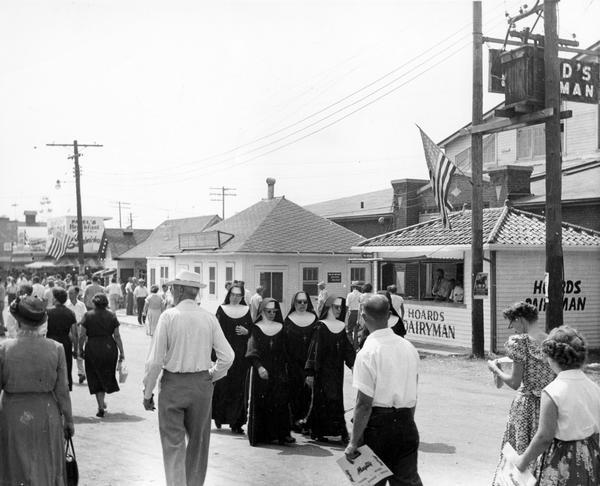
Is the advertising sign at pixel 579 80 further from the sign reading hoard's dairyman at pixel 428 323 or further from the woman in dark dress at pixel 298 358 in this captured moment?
the woman in dark dress at pixel 298 358

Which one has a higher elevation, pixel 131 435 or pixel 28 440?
pixel 28 440

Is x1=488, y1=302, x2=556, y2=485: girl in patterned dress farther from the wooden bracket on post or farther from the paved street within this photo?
the wooden bracket on post

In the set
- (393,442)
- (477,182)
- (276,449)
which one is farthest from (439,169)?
(393,442)

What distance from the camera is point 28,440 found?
212 inches

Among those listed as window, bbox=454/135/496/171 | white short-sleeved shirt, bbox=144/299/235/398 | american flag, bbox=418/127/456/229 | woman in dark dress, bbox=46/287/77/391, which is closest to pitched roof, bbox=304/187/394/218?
window, bbox=454/135/496/171

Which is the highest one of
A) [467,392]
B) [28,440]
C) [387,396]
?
[387,396]

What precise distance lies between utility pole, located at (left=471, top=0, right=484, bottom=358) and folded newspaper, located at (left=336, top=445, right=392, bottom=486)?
12.6 m

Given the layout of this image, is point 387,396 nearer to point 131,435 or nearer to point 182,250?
point 131,435

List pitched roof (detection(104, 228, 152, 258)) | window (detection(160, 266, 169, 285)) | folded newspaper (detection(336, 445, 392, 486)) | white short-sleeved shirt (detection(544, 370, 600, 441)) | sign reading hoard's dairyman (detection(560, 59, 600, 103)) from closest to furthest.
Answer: white short-sleeved shirt (detection(544, 370, 600, 441)), folded newspaper (detection(336, 445, 392, 486)), sign reading hoard's dairyman (detection(560, 59, 600, 103)), window (detection(160, 266, 169, 285)), pitched roof (detection(104, 228, 152, 258))

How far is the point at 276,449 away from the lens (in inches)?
338

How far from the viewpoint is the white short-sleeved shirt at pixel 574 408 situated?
4449 mm

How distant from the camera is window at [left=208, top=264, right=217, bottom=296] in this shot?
29797 mm

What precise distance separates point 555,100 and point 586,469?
9.71 m

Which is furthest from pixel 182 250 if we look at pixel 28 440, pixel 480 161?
pixel 28 440
